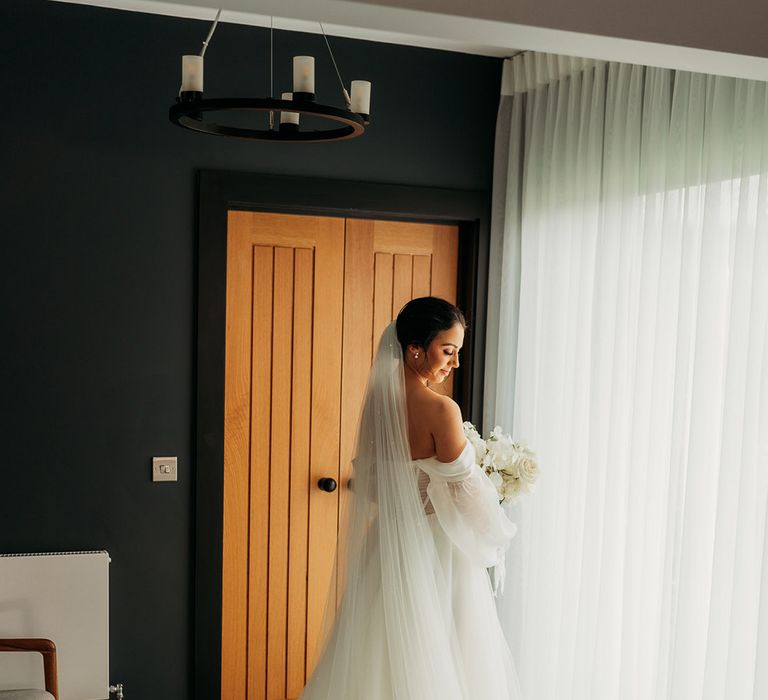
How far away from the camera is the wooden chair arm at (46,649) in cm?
300

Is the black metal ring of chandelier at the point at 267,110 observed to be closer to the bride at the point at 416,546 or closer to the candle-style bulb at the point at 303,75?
the candle-style bulb at the point at 303,75

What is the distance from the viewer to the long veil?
2.72m

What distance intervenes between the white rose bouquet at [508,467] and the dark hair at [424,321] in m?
0.44

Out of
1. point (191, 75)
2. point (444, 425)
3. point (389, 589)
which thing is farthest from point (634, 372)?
point (191, 75)

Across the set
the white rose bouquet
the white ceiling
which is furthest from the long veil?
the white ceiling

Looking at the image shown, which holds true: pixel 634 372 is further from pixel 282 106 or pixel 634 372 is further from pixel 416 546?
pixel 282 106

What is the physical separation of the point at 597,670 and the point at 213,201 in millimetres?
2197

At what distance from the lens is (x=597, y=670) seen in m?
3.09

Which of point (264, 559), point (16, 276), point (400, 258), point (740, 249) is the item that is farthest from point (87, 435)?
point (740, 249)

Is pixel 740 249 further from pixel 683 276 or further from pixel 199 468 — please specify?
pixel 199 468

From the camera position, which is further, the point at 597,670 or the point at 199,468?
the point at 199,468

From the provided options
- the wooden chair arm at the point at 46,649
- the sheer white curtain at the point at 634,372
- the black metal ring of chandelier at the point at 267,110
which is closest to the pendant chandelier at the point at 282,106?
the black metal ring of chandelier at the point at 267,110

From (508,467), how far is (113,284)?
160cm

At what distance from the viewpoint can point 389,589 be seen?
275 cm
